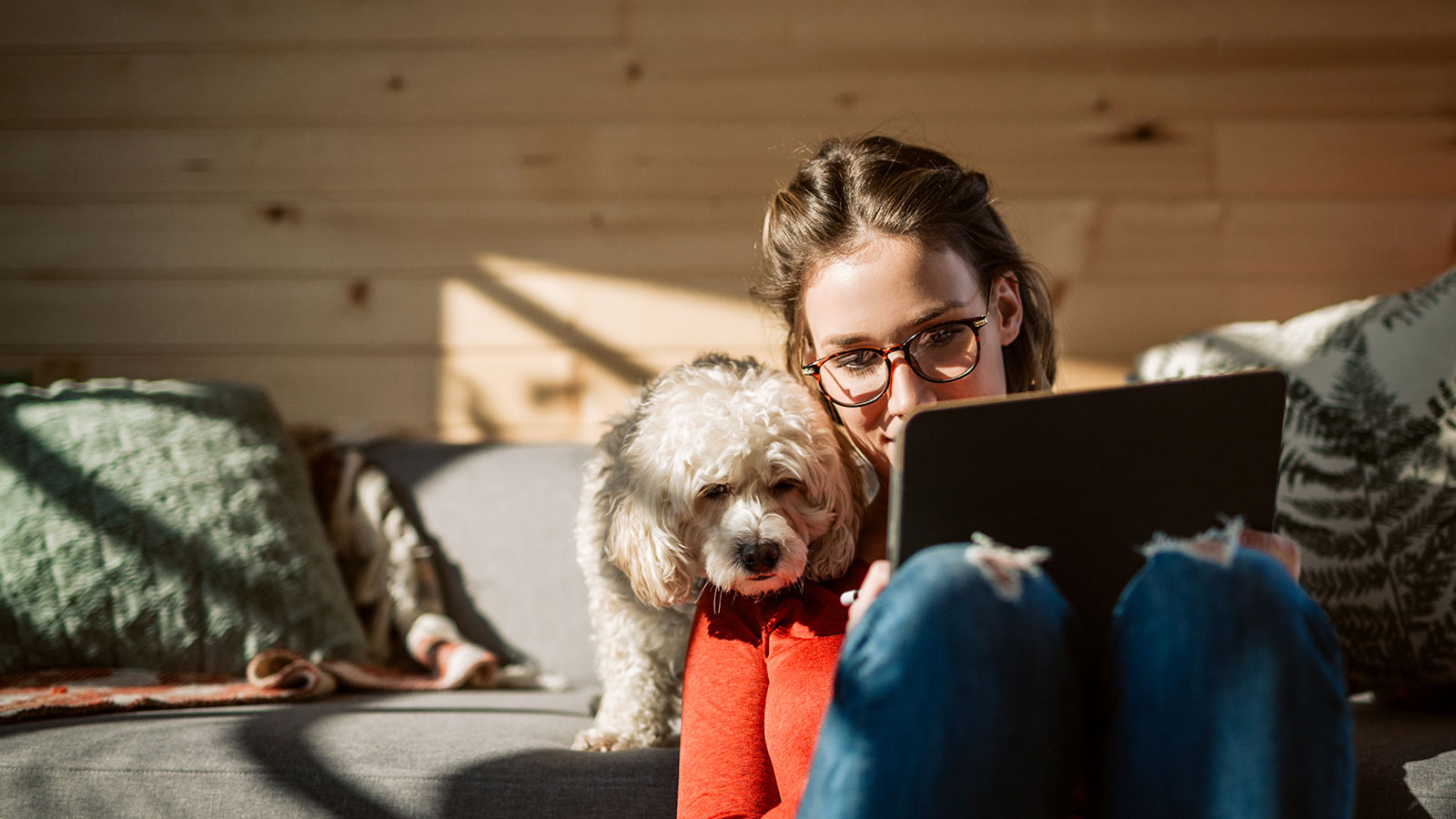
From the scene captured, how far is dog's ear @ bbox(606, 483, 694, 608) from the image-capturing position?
1070mm

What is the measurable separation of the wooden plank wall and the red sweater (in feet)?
3.54

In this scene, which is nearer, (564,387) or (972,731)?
(972,731)

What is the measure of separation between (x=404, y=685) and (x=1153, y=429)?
1317 millimetres

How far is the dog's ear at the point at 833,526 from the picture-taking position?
1113 mm

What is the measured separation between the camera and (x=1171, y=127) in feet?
6.58

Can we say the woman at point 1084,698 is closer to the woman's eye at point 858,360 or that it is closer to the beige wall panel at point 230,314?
the woman's eye at point 858,360

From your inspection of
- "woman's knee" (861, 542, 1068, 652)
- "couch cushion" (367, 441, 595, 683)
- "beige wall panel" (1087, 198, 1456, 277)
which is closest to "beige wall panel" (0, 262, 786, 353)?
"couch cushion" (367, 441, 595, 683)

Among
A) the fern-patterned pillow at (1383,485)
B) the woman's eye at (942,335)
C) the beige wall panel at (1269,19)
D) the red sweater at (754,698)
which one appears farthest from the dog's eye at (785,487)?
the beige wall panel at (1269,19)

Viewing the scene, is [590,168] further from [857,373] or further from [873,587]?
[873,587]

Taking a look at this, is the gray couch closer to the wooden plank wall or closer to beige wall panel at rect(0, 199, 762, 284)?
the wooden plank wall

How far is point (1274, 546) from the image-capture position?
0.86 metres

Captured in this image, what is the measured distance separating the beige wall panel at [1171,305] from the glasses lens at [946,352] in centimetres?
100

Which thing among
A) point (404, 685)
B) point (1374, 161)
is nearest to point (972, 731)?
point (404, 685)

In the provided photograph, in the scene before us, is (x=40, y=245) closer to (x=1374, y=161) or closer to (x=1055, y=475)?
(x=1055, y=475)
